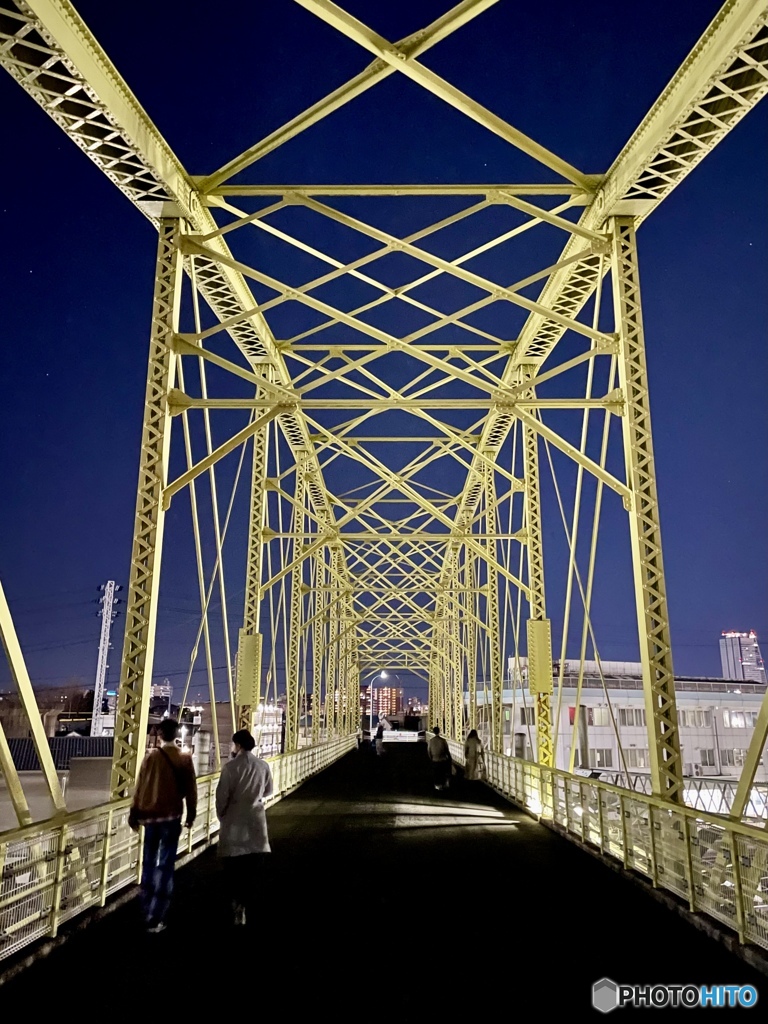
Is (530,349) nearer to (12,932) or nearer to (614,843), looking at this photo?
(614,843)

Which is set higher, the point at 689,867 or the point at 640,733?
the point at 689,867

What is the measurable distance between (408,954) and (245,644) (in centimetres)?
984

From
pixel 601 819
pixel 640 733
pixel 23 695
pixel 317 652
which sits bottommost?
pixel 640 733

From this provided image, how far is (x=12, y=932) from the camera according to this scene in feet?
15.8

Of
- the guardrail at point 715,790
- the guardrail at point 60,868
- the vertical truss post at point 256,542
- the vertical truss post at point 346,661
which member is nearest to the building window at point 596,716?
the guardrail at point 715,790

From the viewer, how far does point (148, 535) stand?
30.1 feet

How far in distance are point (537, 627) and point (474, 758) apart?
7.89 metres

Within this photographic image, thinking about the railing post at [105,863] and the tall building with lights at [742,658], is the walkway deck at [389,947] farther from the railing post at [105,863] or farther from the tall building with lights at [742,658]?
the tall building with lights at [742,658]

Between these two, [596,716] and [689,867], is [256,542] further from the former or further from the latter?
[596,716]

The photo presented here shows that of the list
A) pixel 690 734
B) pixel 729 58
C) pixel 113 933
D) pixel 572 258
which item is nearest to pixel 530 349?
pixel 572 258

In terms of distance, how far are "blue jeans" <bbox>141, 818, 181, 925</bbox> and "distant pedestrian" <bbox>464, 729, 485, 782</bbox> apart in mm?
13880

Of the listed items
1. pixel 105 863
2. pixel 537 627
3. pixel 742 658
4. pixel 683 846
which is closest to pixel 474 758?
→ pixel 537 627

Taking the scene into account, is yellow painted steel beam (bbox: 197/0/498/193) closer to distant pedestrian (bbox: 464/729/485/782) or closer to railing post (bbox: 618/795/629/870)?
railing post (bbox: 618/795/629/870)

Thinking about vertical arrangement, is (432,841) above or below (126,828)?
below
